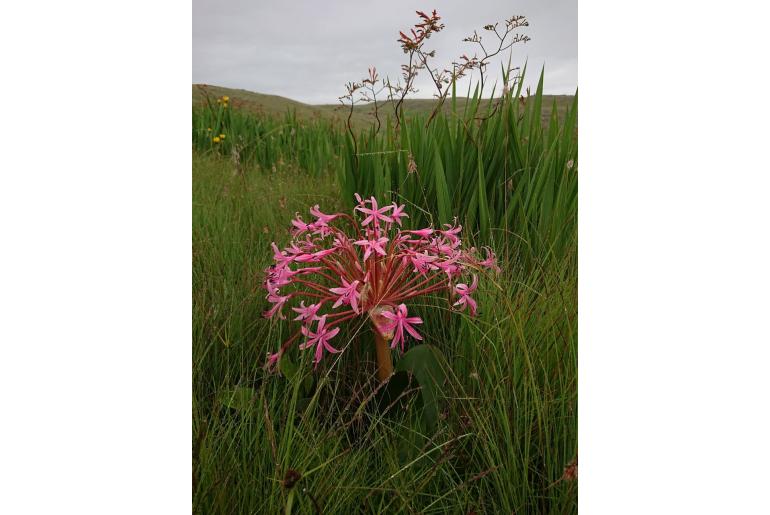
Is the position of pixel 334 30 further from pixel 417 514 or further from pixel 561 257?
pixel 417 514

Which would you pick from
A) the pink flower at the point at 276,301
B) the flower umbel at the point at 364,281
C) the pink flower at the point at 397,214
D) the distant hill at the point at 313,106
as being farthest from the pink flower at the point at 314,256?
the distant hill at the point at 313,106

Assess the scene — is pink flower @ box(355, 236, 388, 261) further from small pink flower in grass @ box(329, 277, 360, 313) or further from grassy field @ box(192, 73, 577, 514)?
grassy field @ box(192, 73, 577, 514)

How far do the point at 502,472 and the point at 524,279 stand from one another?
447 mm

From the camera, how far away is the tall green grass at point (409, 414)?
3.86 feet

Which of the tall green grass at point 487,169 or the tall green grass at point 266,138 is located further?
the tall green grass at point 266,138

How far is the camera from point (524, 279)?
4.66 feet

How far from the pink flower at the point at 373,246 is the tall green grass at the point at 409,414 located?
170 millimetres

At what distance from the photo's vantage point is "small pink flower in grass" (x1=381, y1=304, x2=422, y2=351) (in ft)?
3.92

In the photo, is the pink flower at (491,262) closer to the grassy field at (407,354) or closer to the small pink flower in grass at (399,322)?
the grassy field at (407,354)

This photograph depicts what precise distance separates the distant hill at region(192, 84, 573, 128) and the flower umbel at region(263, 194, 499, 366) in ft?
0.98

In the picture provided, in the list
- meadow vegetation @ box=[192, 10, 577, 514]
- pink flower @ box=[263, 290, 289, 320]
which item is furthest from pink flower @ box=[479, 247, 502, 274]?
pink flower @ box=[263, 290, 289, 320]

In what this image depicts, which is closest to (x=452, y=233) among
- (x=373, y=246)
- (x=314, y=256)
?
(x=373, y=246)

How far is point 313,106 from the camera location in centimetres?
159
